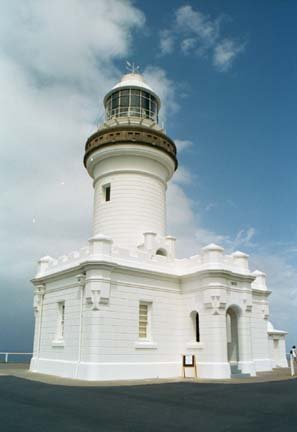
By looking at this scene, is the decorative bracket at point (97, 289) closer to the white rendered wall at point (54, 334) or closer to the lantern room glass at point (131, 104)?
the white rendered wall at point (54, 334)

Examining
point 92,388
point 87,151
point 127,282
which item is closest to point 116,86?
point 87,151

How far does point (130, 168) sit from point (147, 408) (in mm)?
14488

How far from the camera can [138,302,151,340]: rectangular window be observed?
17.8m

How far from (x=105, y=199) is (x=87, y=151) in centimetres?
300

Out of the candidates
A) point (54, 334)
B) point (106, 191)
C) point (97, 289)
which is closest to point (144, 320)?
point (97, 289)

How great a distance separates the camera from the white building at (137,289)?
643 inches

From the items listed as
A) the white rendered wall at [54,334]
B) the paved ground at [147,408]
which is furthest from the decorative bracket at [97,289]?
the paved ground at [147,408]

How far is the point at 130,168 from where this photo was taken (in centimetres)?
2186

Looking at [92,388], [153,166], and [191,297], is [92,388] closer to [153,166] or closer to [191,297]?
[191,297]

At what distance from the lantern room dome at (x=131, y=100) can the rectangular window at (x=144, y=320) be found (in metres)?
11.0

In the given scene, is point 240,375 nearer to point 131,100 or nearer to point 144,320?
point 144,320

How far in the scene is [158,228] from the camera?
22047mm

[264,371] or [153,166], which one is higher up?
[153,166]

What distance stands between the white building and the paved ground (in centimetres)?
341
